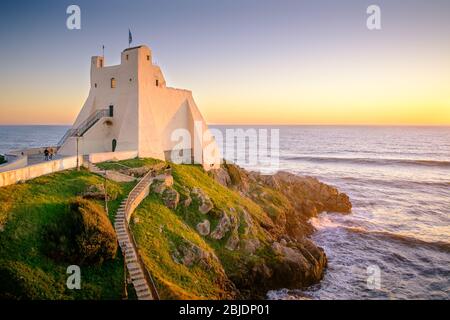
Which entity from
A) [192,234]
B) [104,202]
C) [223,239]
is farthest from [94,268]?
[223,239]

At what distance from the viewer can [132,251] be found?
16766 millimetres

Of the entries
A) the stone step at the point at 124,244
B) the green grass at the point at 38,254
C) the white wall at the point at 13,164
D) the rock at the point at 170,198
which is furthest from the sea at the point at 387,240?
the white wall at the point at 13,164

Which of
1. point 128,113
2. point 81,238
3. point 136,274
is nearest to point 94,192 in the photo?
point 81,238

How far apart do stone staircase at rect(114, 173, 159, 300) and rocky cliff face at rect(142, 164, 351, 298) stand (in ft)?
12.2

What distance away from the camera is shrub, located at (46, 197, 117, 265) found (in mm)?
15367

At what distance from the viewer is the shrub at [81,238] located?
15.4 metres

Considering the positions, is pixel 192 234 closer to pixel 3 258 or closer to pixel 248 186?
pixel 3 258

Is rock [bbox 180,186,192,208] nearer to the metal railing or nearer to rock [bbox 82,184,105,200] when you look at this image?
rock [bbox 82,184,105,200]

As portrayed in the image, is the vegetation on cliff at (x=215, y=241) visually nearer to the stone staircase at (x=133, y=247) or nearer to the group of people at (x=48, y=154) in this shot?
the stone staircase at (x=133, y=247)

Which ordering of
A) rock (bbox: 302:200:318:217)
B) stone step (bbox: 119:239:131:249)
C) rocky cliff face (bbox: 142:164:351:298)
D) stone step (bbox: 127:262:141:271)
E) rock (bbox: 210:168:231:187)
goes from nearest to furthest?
stone step (bbox: 127:262:141:271) → stone step (bbox: 119:239:131:249) → rocky cliff face (bbox: 142:164:351:298) → rock (bbox: 210:168:231:187) → rock (bbox: 302:200:318:217)

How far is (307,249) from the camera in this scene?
2656cm

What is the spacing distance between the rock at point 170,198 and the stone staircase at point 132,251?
231 centimetres

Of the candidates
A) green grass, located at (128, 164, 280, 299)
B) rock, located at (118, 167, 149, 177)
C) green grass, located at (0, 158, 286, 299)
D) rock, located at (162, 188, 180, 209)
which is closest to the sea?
green grass, located at (128, 164, 280, 299)

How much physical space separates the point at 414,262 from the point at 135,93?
30.4 m
